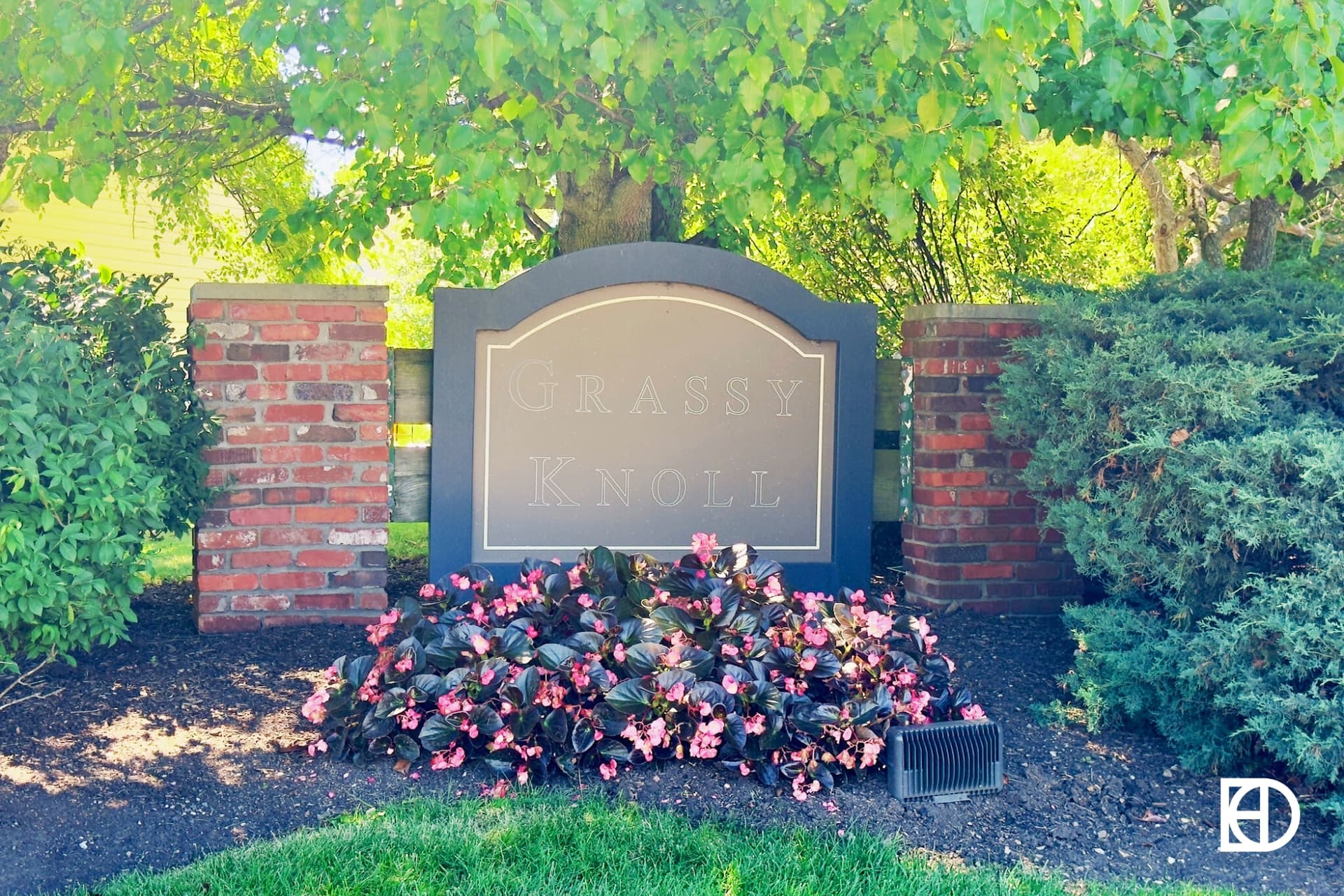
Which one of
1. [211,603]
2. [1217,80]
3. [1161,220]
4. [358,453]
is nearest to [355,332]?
[358,453]

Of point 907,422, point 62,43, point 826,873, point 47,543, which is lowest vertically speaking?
point 826,873

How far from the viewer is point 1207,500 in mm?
3576

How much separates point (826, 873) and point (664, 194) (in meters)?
4.26

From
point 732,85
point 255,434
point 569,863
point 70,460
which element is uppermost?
point 732,85

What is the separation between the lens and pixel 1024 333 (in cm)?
523

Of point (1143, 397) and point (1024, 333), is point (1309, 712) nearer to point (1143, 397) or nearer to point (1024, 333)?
point (1143, 397)

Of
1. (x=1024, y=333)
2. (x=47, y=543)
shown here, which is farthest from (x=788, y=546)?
(x=47, y=543)

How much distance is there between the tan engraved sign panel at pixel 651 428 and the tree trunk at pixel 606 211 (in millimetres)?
1205

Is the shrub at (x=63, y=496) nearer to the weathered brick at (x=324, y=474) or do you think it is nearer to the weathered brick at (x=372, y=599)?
the weathered brick at (x=324, y=474)

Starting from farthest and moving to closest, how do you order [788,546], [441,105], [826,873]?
[788,546]
[441,105]
[826,873]

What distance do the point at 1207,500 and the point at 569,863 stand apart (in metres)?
2.08

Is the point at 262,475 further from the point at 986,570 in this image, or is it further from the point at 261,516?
the point at 986,570

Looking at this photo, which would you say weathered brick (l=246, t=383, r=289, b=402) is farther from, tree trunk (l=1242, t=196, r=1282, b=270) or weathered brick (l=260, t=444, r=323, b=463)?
tree trunk (l=1242, t=196, r=1282, b=270)

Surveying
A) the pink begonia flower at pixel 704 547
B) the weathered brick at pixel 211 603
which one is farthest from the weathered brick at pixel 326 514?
the pink begonia flower at pixel 704 547
